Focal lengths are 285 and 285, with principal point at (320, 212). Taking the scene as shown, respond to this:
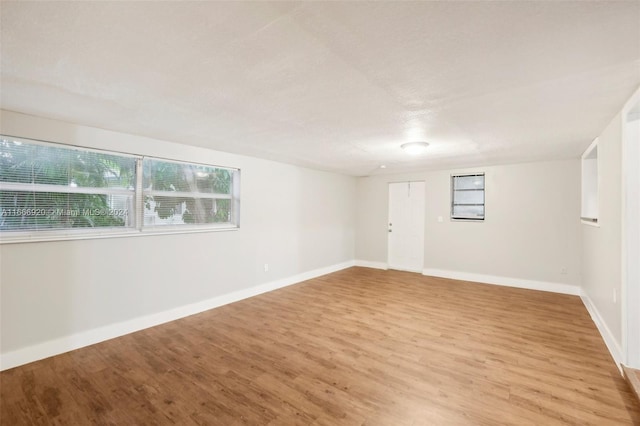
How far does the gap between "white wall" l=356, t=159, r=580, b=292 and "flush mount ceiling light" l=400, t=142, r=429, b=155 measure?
2257 millimetres

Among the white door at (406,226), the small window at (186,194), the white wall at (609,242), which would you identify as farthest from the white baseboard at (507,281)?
the small window at (186,194)

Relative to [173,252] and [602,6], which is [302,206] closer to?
[173,252]

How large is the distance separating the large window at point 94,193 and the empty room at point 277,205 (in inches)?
0.8

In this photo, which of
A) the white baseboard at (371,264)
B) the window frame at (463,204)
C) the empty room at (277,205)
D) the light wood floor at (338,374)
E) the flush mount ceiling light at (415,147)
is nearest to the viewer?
the empty room at (277,205)

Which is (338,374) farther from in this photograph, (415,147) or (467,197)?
(467,197)

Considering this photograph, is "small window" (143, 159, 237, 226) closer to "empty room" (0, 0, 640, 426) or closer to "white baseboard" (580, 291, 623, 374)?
"empty room" (0, 0, 640, 426)

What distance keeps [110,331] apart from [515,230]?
6.50 metres

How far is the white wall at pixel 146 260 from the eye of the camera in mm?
2686

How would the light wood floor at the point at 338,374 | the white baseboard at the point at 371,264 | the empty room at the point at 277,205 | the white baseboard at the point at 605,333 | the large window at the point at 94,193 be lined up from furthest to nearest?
1. the white baseboard at the point at 371,264
2. the large window at the point at 94,193
3. the white baseboard at the point at 605,333
4. the light wood floor at the point at 338,374
5. the empty room at the point at 277,205

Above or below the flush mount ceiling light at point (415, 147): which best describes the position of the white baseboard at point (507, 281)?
below

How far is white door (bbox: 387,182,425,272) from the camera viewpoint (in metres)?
6.55

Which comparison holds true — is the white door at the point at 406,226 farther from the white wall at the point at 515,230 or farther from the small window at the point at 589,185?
the small window at the point at 589,185

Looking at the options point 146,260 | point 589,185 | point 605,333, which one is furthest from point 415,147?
point 146,260

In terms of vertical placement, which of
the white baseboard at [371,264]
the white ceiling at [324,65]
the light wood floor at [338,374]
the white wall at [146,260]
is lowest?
the light wood floor at [338,374]
